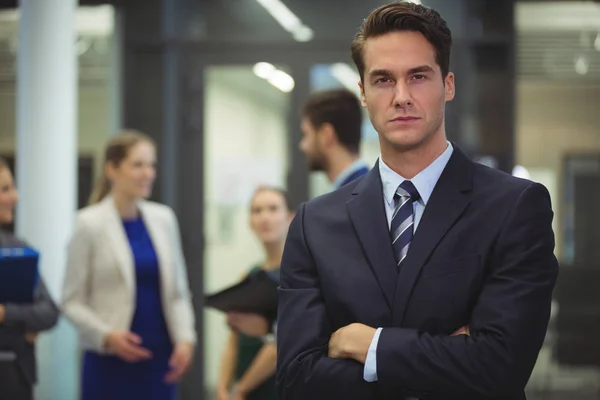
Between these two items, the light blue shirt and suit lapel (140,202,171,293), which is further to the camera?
suit lapel (140,202,171,293)

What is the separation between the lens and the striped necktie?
197 cm

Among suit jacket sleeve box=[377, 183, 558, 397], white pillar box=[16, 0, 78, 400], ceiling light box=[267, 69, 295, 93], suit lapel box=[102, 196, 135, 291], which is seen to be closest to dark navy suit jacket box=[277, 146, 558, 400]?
suit jacket sleeve box=[377, 183, 558, 397]

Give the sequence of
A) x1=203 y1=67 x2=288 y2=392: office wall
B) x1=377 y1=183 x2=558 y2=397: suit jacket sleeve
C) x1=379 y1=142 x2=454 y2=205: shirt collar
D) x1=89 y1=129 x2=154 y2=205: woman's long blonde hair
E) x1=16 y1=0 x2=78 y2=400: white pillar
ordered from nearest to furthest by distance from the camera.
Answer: x1=377 y1=183 x2=558 y2=397: suit jacket sleeve, x1=379 y1=142 x2=454 y2=205: shirt collar, x1=89 y1=129 x2=154 y2=205: woman's long blonde hair, x1=16 y1=0 x2=78 y2=400: white pillar, x1=203 y1=67 x2=288 y2=392: office wall

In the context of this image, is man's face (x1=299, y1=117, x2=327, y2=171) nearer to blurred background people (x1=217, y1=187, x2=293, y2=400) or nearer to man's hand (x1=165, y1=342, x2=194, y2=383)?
blurred background people (x1=217, y1=187, x2=293, y2=400)

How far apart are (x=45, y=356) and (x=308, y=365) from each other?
481cm

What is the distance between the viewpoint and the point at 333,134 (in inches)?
141

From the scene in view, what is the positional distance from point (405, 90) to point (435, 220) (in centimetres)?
24

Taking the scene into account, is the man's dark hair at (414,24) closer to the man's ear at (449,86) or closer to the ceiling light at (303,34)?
the man's ear at (449,86)

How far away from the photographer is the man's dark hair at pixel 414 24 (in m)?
1.94

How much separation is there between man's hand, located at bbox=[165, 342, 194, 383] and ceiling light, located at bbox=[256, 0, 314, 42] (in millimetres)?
3490

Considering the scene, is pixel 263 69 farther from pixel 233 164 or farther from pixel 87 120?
pixel 87 120

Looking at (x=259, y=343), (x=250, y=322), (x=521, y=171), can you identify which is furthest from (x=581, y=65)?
(x=250, y=322)

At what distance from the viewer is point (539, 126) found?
24.9 feet

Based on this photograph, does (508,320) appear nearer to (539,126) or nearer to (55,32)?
(55,32)
